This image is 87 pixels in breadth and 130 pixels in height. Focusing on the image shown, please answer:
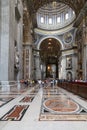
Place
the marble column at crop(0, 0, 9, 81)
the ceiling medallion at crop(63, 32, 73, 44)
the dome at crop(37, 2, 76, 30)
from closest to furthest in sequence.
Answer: the marble column at crop(0, 0, 9, 81) → the ceiling medallion at crop(63, 32, 73, 44) → the dome at crop(37, 2, 76, 30)

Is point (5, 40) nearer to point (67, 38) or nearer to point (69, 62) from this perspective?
point (69, 62)

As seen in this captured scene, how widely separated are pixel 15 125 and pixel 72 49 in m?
33.5

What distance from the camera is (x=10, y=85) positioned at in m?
11.2

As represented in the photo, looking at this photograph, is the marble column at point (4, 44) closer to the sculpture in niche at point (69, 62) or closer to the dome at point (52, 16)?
the sculpture in niche at point (69, 62)

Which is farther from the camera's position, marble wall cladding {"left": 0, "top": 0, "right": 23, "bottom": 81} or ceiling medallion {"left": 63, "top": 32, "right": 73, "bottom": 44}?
ceiling medallion {"left": 63, "top": 32, "right": 73, "bottom": 44}

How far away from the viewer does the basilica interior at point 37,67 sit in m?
4.02

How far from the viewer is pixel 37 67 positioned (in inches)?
1586

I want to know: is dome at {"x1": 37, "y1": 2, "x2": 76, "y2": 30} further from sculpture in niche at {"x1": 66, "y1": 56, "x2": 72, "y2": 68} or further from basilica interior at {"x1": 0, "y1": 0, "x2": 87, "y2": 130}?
sculpture in niche at {"x1": 66, "y1": 56, "x2": 72, "y2": 68}

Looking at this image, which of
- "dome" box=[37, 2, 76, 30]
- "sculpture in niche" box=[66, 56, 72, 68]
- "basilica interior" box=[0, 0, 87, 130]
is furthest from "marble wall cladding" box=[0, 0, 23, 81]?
"dome" box=[37, 2, 76, 30]

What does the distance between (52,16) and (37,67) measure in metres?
10.9

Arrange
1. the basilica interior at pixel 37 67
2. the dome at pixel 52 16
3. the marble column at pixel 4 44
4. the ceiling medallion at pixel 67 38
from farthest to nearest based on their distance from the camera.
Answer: the dome at pixel 52 16 → the ceiling medallion at pixel 67 38 → the marble column at pixel 4 44 → the basilica interior at pixel 37 67

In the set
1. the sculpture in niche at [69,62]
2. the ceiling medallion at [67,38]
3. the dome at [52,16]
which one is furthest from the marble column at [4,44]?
the dome at [52,16]

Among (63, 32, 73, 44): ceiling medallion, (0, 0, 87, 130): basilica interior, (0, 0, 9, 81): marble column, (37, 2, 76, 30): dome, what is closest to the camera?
(0, 0, 87, 130): basilica interior

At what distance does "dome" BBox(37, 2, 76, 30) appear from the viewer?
40.8 m
